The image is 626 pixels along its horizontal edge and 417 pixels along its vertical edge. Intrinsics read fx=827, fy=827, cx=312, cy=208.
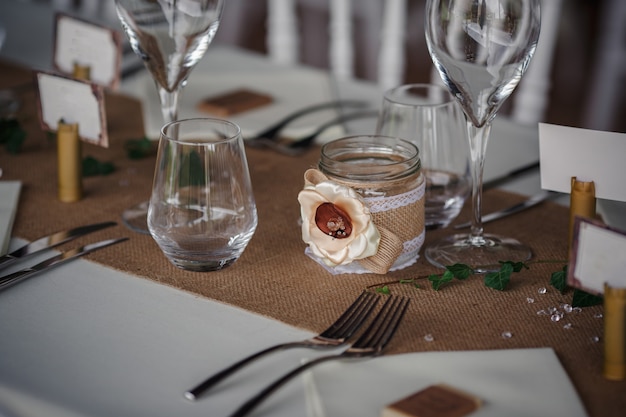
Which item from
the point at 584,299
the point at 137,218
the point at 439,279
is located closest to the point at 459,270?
the point at 439,279

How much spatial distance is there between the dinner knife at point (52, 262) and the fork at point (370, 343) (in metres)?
0.35

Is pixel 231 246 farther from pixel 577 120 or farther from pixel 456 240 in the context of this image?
pixel 577 120

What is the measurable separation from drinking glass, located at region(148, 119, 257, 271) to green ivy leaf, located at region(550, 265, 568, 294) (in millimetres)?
319

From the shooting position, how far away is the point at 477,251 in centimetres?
93

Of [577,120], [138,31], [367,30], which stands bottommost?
[577,120]

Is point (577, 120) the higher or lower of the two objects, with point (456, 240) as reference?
lower

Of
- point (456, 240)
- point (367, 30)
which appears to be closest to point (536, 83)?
point (456, 240)

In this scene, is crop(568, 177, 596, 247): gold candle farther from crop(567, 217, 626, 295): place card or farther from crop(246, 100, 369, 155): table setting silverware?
crop(246, 100, 369, 155): table setting silverware

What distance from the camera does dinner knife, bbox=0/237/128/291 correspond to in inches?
34.4

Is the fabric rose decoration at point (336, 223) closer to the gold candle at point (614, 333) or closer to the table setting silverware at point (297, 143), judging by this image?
the gold candle at point (614, 333)

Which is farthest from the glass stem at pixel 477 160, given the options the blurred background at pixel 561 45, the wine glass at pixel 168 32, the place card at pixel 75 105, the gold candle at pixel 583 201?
the blurred background at pixel 561 45

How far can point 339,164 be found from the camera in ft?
2.93

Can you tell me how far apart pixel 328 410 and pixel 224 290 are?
0.25m

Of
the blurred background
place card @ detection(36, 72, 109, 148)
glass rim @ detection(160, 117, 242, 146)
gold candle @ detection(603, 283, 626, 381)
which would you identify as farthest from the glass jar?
the blurred background
